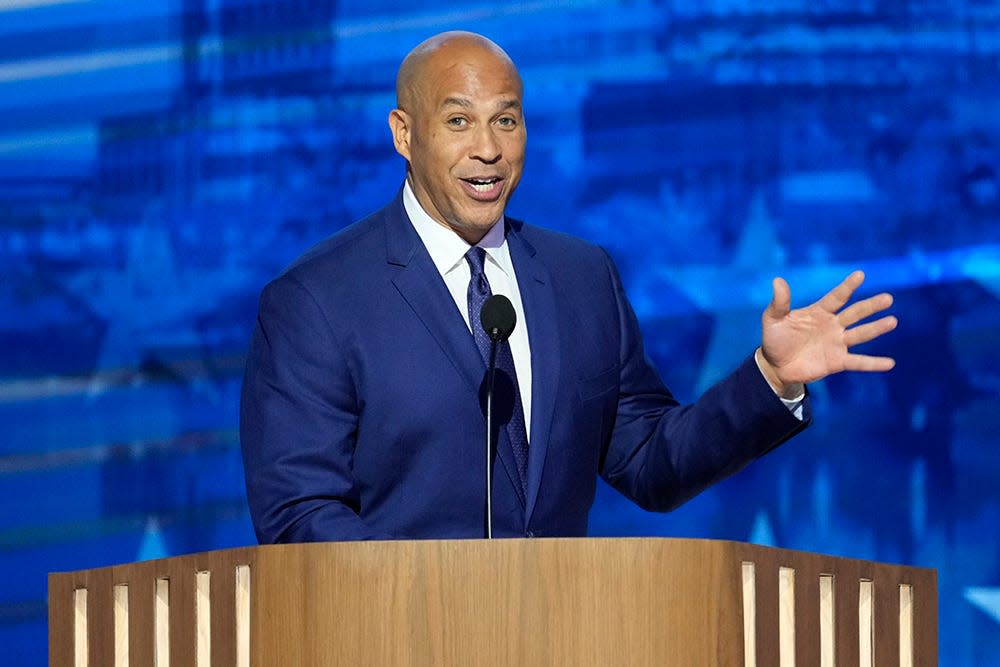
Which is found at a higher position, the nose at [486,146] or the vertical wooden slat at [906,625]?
the nose at [486,146]

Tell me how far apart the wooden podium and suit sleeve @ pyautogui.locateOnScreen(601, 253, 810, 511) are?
46cm

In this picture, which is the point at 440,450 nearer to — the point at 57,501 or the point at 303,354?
the point at 303,354

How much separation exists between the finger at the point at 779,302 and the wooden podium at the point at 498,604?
1.35 ft

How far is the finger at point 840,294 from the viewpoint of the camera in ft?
7.91

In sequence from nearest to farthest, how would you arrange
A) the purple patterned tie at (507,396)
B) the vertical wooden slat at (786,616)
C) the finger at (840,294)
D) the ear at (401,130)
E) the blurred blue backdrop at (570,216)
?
1. the vertical wooden slat at (786,616)
2. the finger at (840,294)
3. the purple patterned tie at (507,396)
4. the ear at (401,130)
5. the blurred blue backdrop at (570,216)

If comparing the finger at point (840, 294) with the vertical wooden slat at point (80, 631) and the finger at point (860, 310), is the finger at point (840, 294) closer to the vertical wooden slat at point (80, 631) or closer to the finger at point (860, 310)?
the finger at point (860, 310)

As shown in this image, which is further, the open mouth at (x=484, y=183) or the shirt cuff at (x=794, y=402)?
the open mouth at (x=484, y=183)

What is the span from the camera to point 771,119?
402 centimetres

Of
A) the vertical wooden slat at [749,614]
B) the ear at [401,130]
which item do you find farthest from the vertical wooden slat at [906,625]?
the ear at [401,130]

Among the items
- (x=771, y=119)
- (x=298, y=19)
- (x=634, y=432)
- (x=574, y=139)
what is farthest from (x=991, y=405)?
(x=298, y=19)

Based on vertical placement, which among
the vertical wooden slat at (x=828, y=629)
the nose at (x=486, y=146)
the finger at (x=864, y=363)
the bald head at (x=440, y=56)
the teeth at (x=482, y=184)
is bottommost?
the vertical wooden slat at (x=828, y=629)

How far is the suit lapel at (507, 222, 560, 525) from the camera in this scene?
2660mm

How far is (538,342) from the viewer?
9.03 ft

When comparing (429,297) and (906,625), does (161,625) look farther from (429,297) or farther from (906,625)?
(906,625)
